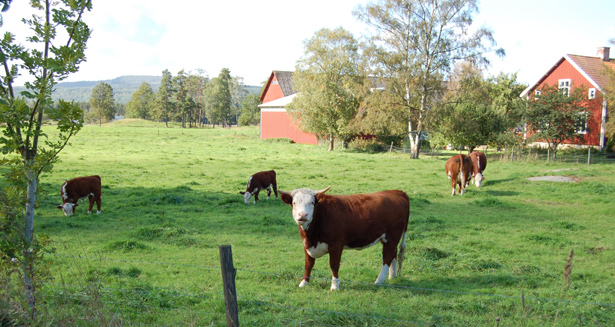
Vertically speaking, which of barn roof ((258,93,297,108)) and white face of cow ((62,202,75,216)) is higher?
barn roof ((258,93,297,108))

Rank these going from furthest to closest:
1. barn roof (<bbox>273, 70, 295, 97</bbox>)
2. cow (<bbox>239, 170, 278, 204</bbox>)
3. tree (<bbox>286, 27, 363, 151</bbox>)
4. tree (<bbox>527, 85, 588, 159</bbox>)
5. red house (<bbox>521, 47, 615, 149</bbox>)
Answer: barn roof (<bbox>273, 70, 295, 97</bbox>), tree (<bbox>286, 27, 363, 151</bbox>), red house (<bbox>521, 47, 615, 149</bbox>), tree (<bbox>527, 85, 588, 159</bbox>), cow (<bbox>239, 170, 278, 204</bbox>)

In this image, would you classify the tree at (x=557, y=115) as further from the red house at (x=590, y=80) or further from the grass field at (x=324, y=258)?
the grass field at (x=324, y=258)

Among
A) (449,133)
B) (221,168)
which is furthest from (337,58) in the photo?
(221,168)

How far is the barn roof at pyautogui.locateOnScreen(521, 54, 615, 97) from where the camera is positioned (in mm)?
33812

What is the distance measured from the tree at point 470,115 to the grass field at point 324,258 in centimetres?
1206

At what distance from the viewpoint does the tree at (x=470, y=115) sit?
101 feet

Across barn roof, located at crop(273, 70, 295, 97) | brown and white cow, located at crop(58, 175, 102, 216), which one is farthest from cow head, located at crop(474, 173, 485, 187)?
barn roof, located at crop(273, 70, 295, 97)

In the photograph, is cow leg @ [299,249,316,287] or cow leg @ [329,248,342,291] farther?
cow leg @ [299,249,316,287]

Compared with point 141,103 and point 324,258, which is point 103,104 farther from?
point 324,258

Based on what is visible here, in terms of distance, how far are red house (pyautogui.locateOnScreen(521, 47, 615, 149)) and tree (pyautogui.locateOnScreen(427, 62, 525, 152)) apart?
10.4 feet

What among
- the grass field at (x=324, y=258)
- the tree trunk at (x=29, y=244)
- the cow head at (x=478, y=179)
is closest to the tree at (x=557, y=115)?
the grass field at (x=324, y=258)

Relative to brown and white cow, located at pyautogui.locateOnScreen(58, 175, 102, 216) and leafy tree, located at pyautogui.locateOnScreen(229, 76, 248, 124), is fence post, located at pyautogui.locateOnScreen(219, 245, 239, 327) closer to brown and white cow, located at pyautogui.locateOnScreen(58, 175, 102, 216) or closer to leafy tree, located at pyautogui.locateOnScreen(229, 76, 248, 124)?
brown and white cow, located at pyautogui.locateOnScreen(58, 175, 102, 216)

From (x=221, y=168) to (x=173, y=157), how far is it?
6.62m

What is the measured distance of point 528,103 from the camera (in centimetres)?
3145
